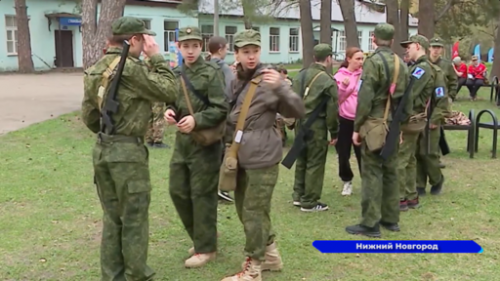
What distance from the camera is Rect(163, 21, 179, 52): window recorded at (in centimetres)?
4097

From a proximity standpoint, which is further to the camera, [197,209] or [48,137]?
[48,137]

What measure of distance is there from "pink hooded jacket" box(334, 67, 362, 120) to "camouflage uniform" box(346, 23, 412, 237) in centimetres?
134

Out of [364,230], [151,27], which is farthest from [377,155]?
[151,27]

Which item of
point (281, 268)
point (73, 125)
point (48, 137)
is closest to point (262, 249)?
point (281, 268)

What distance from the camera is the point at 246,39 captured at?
426 cm

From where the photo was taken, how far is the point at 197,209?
4.77 meters

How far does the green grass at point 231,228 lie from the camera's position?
4.76m

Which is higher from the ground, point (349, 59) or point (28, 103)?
point (349, 59)

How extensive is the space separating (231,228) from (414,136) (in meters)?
2.16

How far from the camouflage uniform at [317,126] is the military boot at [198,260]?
1.88 metres

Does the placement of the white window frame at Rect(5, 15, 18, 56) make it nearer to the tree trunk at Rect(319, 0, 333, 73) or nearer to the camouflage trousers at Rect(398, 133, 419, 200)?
the tree trunk at Rect(319, 0, 333, 73)

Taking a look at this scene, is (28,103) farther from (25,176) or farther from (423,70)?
(423,70)

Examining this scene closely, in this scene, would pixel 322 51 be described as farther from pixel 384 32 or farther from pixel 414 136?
pixel 414 136

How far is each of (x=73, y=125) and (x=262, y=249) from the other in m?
9.28
